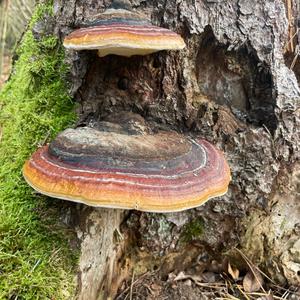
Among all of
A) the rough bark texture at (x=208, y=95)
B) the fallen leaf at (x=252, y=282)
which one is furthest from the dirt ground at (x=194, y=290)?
the rough bark texture at (x=208, y=95)

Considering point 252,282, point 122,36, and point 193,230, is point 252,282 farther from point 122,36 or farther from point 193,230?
A: point 122,36

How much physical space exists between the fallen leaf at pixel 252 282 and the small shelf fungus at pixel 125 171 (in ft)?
5.15

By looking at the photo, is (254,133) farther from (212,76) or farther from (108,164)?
(108,164)

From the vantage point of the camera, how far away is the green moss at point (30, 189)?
2432mm

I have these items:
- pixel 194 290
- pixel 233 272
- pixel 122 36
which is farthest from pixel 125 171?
pixel 233 272

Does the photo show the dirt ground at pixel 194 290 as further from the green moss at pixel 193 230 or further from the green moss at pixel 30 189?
the green moss at pixel 30 189

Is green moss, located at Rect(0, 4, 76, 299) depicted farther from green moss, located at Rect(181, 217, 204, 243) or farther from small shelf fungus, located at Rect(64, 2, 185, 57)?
green moss, located at Rect(181, 217, 204, 243)

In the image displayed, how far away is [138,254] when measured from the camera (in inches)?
135

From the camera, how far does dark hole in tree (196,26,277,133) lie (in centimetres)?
321

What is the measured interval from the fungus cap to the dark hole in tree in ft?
2.71

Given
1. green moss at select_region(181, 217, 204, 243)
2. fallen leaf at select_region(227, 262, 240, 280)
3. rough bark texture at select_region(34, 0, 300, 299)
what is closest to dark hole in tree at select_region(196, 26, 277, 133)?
rough bark texture at select_region(34, 0, 300, 299)

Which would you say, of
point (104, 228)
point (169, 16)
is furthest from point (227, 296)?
point (169, 16)

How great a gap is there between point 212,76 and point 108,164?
5.00 feet

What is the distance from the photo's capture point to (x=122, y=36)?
2.28 metres
